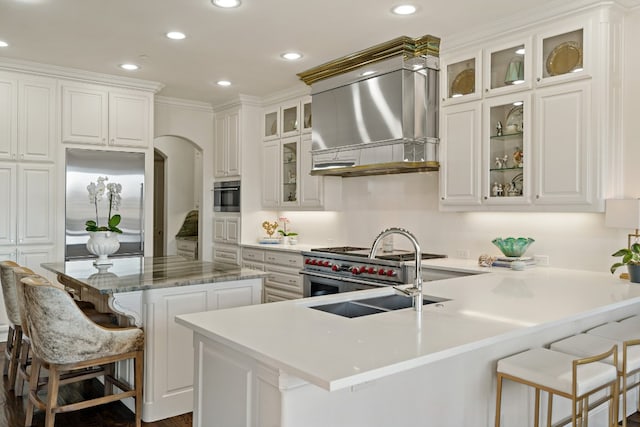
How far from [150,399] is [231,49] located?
298cm

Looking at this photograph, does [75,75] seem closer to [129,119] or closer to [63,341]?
[129,119]

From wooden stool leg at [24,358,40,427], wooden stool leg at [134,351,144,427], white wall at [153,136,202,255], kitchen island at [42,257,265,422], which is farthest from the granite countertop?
white wall at [153,136,202,255]

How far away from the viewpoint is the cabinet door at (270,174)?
6.30m

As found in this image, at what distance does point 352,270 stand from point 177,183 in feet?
16.7

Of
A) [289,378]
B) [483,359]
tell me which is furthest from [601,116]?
[289,378]

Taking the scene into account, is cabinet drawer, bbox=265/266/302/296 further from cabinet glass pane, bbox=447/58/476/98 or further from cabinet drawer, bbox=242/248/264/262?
cabinet glass pane, bbox=447/58/476/98

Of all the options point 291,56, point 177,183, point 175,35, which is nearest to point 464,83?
point 291,56

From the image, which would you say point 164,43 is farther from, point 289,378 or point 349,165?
point 289,378

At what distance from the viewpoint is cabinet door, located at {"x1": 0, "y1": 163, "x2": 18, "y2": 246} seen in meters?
4.98

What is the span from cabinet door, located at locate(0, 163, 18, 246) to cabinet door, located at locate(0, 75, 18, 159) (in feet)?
A: 0.52

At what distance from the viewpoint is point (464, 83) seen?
13.7 feet

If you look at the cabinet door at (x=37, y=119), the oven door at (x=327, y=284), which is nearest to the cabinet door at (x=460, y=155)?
the oven door at (x=327, y=284)

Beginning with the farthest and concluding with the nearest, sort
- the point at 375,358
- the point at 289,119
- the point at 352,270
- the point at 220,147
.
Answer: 1. the point at 220,147
2. the point at 289,119
3. the point at 352,270
4. the point at 375,358

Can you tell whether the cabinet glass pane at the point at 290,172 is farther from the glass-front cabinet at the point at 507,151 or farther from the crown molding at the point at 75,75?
the glass-front cabinet at the point at 507,151
